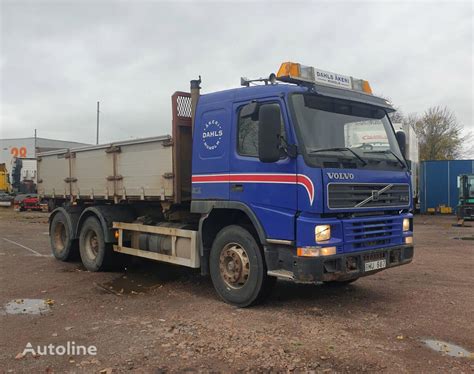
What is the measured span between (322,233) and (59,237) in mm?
7168

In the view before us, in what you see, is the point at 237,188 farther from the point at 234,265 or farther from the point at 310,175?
the point at 310,175

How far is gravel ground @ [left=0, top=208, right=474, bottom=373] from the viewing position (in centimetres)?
443

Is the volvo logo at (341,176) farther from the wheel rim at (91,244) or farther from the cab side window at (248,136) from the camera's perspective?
the wheel rim at (91,244)

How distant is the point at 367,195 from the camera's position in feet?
19.4

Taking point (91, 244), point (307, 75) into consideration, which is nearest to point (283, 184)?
point (307, 75)

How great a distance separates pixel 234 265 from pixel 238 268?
87 millimetres

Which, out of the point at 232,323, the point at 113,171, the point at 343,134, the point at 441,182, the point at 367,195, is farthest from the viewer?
the point at 441,182

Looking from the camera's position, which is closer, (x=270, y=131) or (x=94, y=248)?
(x=270, y=131)

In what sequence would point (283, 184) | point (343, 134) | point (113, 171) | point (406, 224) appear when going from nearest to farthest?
point (283, 184)
point (343, 134)
point (406, 224)
point (113, 171)

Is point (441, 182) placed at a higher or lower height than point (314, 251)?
higher

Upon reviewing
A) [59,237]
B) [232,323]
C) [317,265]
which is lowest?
[232,323]

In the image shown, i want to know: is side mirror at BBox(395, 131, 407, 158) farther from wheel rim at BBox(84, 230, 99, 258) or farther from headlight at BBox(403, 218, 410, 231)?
wheel rim at BBox(84, 230, 99, 258)

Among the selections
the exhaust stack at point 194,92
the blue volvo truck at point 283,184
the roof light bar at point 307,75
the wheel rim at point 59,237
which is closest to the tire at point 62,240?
the wheel rim at point 59,237

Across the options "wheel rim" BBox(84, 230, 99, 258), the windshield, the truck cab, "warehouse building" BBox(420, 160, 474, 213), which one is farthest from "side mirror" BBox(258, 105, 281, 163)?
"warehouse building" BBox(420, 160, 474, 213)
